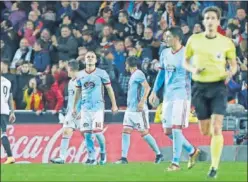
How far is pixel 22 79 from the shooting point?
2723 cm

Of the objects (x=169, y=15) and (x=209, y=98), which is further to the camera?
(x=169, y=15)

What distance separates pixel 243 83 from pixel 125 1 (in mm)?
5209

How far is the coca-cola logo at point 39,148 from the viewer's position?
1001 inches

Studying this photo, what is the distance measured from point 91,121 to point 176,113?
3.58 meters

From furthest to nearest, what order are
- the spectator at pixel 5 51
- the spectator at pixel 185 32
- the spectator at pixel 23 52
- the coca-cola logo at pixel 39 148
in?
the spectator at pixel 5 51, the spectator at pixel 23 52, the spectator at pixel 185 32, the coca-cola logo at pixel 39 148

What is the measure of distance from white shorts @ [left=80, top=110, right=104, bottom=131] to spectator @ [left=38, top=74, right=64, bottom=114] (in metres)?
4.05

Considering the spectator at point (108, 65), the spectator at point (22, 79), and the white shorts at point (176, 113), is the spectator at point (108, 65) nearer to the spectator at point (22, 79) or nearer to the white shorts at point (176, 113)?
the spectator at point (22, 79)

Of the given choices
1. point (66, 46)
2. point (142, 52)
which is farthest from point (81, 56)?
point (142, 52)

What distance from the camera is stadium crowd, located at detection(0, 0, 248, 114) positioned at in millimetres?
26922

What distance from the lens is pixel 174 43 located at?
18.8 meters

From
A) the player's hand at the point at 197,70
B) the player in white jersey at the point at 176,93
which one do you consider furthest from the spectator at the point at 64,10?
the player's hand at the point at 197,70

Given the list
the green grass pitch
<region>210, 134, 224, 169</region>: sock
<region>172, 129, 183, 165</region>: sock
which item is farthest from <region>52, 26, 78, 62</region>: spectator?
<region>210, 134, 224, 169</region>: sock

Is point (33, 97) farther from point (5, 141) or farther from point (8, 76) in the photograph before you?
point (5, 141)

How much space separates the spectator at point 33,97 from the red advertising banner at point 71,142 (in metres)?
0.86
